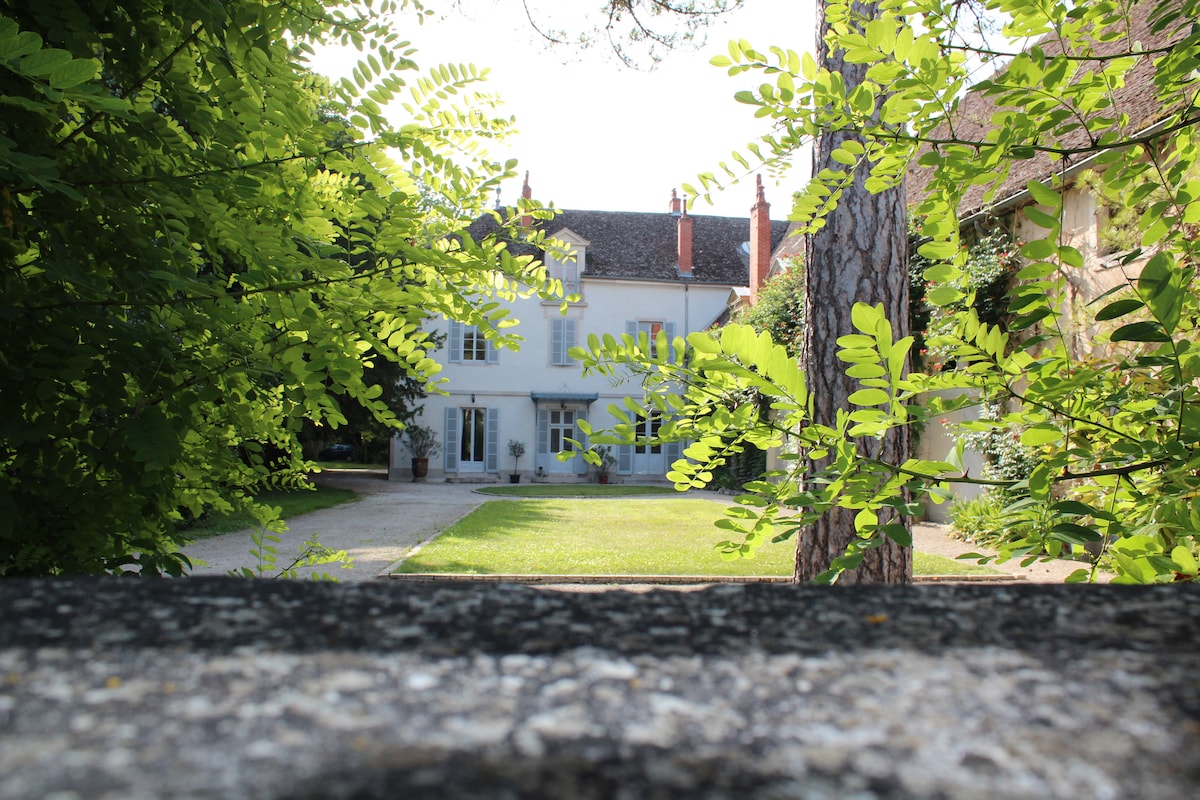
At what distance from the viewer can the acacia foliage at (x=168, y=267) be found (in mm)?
1679

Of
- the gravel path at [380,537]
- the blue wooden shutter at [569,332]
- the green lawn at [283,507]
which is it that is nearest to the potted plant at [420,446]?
the green lawn at [283,507]

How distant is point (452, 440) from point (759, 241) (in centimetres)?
1277

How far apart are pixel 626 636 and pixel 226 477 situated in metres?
2.10

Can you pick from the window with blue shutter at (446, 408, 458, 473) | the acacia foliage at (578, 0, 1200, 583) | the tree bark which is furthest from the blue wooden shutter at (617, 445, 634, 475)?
the acacia foliage at (578, 0, 1200, 583)

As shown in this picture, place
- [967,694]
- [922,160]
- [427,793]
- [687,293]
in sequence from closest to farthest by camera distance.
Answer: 1. [427,793]
2. [967,694]
3. [922,160]
4. [687,293]

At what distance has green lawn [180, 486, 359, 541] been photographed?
40.8 ft

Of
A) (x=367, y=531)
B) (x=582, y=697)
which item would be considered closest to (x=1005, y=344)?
(x=582, y=697)

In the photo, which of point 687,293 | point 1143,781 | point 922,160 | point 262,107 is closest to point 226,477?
point 262,107

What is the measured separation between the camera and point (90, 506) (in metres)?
1.75

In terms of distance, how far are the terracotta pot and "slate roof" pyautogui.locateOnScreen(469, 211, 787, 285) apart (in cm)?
829

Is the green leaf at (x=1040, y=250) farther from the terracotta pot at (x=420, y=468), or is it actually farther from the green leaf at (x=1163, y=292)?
the terracotta pot at (x=420, y=468)

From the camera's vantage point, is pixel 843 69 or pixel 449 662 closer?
pixel 449 662

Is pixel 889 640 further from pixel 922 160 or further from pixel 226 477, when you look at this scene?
pixel 226 477

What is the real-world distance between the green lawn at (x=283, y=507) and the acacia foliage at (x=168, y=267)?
6.36 meters
